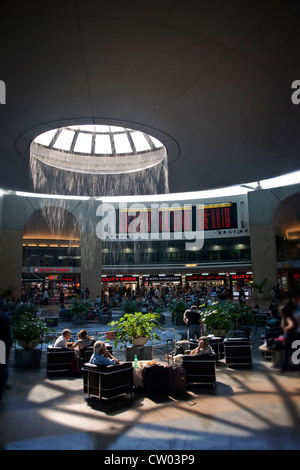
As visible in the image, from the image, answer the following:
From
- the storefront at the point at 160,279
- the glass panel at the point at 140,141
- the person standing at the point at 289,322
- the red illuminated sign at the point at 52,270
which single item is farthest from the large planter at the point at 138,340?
the storefront at the point at 160,279

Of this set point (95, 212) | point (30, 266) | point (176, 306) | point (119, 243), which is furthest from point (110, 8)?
point (119, 243)

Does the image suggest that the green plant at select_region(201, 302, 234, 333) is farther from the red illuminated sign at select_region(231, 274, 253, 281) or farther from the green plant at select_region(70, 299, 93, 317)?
the red illuminated sign at select_region(231, 274, 253, 281)

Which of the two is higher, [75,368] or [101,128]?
[101,128]

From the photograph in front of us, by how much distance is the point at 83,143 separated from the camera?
13344mm

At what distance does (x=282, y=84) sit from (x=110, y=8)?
440 centimetres

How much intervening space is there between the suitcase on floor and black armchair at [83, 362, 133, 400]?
0.34 meters

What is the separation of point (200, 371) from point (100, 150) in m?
9.80

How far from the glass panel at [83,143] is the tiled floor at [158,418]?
29.4ft

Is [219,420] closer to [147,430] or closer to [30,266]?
[147,430]

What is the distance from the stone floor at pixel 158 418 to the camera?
171 inches

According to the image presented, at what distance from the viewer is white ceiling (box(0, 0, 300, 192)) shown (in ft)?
18.8

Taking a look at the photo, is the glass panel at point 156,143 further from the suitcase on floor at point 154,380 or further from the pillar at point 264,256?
the pillar at point 264,256

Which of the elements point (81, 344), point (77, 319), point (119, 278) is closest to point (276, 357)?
point (81, 344)

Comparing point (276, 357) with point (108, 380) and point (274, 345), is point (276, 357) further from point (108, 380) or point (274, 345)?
point (108, 380)
